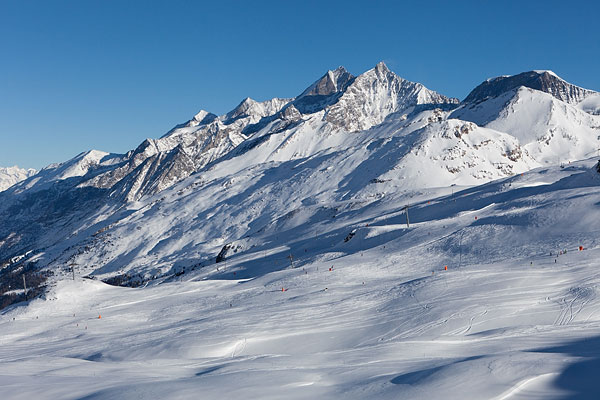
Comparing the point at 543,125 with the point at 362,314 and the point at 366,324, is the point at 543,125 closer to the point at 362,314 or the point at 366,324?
the point at 362,314

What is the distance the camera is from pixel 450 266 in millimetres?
35469

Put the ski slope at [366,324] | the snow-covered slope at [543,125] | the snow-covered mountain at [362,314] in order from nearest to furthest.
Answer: the ski slope at [366,324] < the snow-covered mountain at [362,314] < the snow-covered slope at [543,125]

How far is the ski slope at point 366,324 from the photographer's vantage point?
8891mm

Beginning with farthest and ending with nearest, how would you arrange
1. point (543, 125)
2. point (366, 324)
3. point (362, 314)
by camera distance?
point (543, 125), point (362, 314), point (366, 324)

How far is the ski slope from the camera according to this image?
889cm

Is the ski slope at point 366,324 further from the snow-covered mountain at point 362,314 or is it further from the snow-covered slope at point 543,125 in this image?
the snow-covered slope at point 543,125

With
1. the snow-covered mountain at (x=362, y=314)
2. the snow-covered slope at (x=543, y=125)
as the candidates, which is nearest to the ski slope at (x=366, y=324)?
the snow-covered mountain at (x=362, y=314)

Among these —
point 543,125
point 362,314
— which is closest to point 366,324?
point 362,314

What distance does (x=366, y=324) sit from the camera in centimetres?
2109

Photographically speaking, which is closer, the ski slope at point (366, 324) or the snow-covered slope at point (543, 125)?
the ski slope at point (366, 324)

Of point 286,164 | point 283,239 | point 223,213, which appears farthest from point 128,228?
point 283,239

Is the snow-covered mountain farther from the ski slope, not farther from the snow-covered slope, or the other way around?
the snow-covered slope

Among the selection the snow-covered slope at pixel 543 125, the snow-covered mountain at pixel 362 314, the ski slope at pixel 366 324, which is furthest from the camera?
the snow-covered slope at pixel 543 125

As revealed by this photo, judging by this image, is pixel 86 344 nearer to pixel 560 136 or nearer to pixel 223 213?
pixel 223 213
